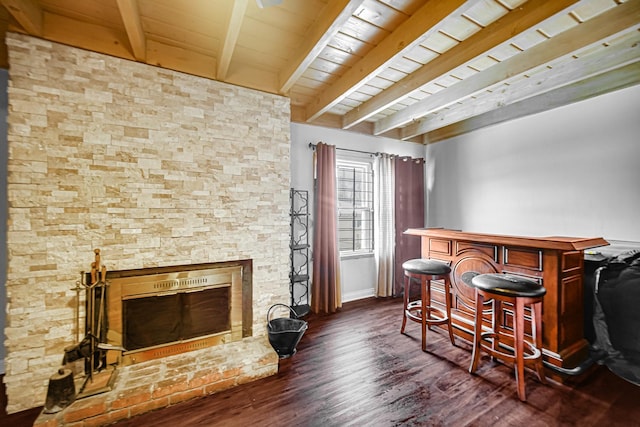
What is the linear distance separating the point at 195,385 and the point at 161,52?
272cm

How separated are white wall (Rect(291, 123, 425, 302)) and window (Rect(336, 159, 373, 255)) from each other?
25 centimetres

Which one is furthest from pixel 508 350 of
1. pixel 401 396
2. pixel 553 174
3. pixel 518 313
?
pixel 553 174

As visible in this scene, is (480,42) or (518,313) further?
(480,42)

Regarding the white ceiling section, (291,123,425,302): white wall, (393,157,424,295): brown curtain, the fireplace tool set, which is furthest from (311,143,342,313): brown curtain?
the fireplace tool set

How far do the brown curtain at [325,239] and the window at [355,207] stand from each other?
0.49m

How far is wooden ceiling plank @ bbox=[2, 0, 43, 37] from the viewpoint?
5.06 ft

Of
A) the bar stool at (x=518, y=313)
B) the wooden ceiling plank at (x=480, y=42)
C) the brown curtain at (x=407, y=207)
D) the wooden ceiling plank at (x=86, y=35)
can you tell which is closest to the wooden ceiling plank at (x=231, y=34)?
the wooden ceiling plank at (x=86, y=35)

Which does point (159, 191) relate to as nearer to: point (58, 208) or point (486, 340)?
point (58, 208)

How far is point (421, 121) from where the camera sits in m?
4.00

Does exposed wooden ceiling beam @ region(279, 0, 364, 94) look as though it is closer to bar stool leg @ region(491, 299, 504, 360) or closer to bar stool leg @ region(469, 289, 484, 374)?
bar stool leg @ region(469, 289, 484, 374)

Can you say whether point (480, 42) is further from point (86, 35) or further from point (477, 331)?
point (86, 35)

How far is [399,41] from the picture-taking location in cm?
192

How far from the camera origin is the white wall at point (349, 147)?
11.4 ft

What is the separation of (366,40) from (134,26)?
1.69 metres
